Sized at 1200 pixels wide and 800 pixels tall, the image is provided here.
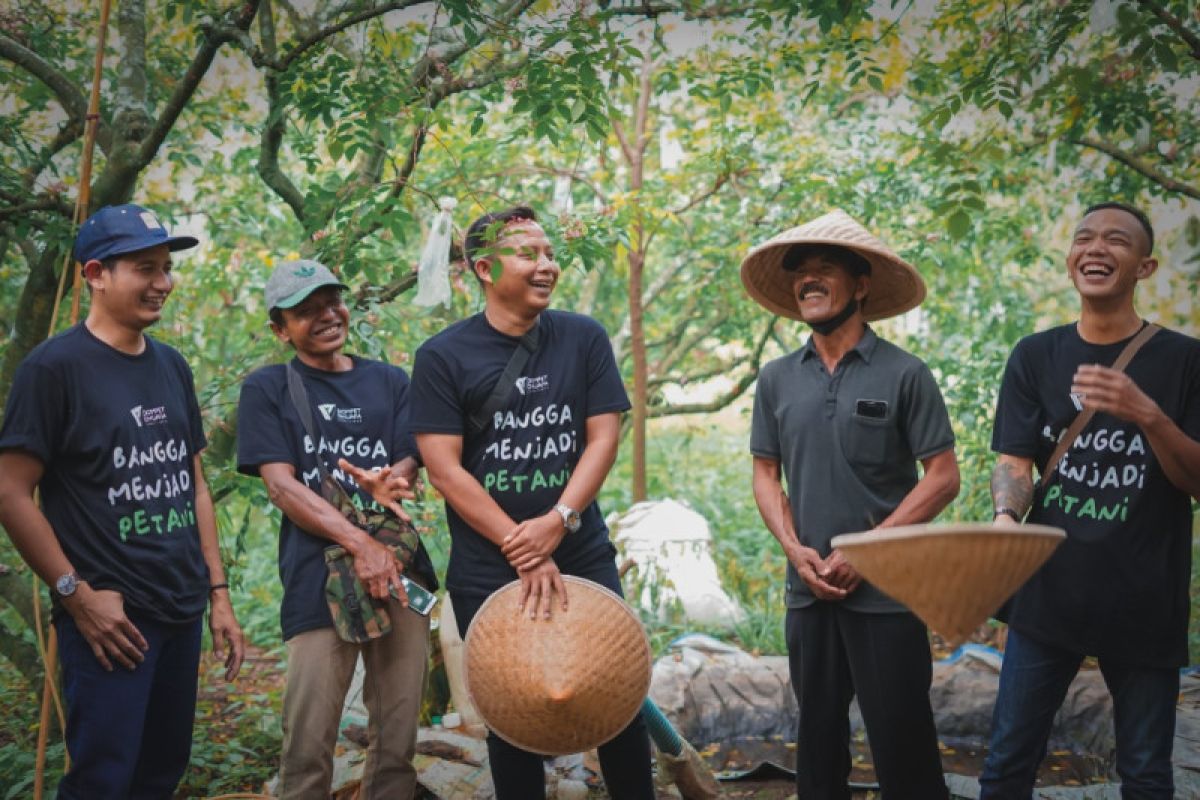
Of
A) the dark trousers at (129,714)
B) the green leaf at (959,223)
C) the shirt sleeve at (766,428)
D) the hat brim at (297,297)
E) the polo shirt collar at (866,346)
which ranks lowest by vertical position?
the dark trousers at (129,714)

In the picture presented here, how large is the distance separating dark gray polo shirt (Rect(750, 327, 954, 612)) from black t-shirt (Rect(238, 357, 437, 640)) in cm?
117

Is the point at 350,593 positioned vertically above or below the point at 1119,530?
below

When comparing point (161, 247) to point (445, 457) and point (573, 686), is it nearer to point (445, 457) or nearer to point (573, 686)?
point (445, 457)

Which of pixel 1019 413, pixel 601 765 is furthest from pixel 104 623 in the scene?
pixel 1019 413

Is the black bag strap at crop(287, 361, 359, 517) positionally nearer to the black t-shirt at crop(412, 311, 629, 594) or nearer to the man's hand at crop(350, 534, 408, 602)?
the man's hand at crop(350, 534, 408, 602)

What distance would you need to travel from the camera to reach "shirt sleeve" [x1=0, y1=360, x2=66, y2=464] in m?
2.48

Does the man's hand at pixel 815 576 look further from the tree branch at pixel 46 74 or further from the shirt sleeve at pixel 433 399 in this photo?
the tree branch at pixel 46 74

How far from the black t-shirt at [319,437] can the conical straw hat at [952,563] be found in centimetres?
151

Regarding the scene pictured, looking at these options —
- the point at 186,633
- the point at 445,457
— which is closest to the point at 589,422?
the point at 445,457

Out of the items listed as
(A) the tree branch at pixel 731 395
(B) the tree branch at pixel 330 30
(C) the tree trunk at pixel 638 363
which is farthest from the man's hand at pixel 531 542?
(A) the tree branch at pixel 731 395

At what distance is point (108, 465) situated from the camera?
260cm

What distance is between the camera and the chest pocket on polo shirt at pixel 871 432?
8.95 feet

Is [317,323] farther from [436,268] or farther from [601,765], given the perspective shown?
[601,765]

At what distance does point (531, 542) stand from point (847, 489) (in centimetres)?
90
